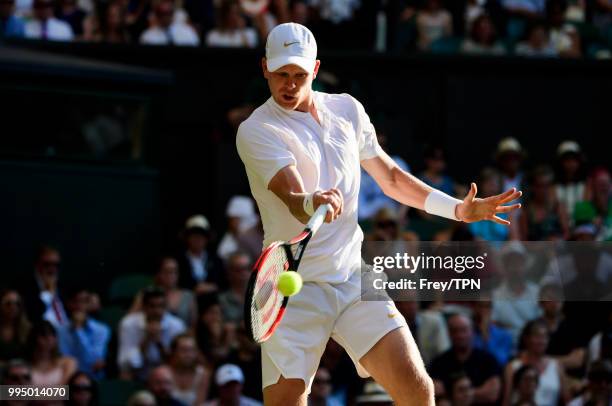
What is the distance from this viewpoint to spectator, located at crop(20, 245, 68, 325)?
12109 mm

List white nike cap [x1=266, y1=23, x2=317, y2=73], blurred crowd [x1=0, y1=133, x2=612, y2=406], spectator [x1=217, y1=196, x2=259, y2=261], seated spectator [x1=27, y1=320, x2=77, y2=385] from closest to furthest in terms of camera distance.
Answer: white nike cap [x1=266, y1=23, x2=317, y2=73]
blurred crowd [x1=0, y1=133, x2=612, y2=406]
seated spectator [x1=27, y1=320, x2=77, y2=385]
spectator [x1=217, y1=196, x2=259, y2=261]

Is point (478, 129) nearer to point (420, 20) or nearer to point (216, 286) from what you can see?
point (420, 20)

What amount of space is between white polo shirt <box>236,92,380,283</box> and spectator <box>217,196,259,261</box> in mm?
6092

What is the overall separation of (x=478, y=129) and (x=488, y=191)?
6.50 ft

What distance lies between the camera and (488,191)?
42.9ft

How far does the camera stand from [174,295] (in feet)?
40.5

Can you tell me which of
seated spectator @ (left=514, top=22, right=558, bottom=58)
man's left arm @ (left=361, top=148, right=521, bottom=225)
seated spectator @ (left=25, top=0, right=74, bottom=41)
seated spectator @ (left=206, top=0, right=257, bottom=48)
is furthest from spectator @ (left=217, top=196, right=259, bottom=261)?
man's left arm @ (left=361, top=148, right=521, bottom=225)

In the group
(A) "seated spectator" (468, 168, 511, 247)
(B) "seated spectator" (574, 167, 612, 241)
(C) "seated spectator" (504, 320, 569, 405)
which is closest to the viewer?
(C) "seated spectator" (504, 320, 569, 405)

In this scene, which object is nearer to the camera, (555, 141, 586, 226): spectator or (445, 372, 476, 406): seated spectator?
(445, 372, 476, 406): seated spectator

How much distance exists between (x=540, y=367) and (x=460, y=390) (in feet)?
2.32

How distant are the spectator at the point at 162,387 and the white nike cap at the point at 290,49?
4.76 m

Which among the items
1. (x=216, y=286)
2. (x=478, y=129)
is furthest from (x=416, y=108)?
(x=216, y=286)

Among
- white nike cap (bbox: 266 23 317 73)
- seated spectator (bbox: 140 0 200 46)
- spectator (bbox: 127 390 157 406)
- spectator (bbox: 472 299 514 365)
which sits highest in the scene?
seated spectator (bbox: 140 0 200 46)

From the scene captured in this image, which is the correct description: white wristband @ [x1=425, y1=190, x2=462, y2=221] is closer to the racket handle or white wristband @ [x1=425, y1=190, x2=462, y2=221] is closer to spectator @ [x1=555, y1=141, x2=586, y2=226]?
the racket handle
